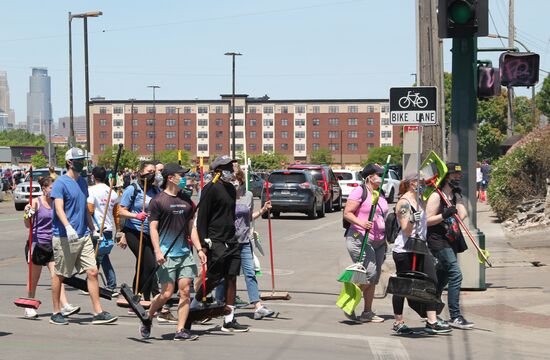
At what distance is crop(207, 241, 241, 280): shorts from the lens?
9.93m

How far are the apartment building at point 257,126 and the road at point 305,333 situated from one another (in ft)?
401

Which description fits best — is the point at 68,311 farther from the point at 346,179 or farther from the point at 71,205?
the point at 346,179

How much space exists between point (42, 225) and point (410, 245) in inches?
170

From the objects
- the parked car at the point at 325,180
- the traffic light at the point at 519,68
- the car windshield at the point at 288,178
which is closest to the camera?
the traffic light at the point at 519,68

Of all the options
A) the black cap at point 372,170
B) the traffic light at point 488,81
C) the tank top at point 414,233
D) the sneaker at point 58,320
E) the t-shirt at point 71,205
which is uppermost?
the traffic light at point 488,81

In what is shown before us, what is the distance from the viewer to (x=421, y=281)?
31.8 ft

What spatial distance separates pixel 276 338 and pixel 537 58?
644 cm

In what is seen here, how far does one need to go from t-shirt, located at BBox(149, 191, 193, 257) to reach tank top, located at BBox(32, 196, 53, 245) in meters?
2.13

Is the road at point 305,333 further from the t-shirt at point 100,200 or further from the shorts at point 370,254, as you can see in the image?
the t-shirt at point 100,200

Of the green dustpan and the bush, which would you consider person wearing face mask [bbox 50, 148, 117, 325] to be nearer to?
the green dustpan

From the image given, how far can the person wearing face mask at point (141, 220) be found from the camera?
11188 millimetres

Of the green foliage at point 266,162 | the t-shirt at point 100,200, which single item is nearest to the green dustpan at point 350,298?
the t-shirt at point 100,200

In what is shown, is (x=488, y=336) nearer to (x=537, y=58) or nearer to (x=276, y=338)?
(x=276, y=338)

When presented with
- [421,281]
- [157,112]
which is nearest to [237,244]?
[421,281]
